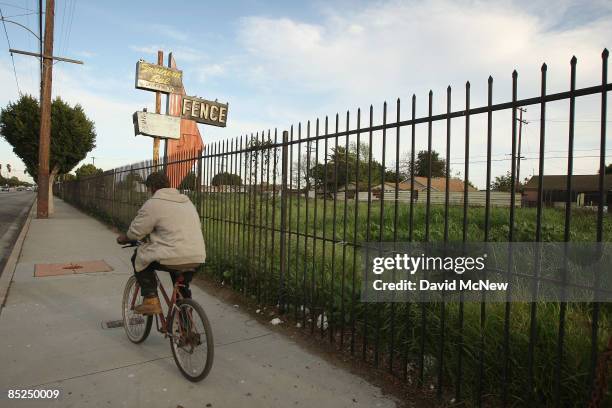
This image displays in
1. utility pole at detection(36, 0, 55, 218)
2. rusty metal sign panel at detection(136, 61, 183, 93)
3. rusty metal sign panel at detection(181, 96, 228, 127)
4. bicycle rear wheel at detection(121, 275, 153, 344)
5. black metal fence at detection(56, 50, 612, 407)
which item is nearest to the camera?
black metal fence at detection(56, 50, 612, 407)

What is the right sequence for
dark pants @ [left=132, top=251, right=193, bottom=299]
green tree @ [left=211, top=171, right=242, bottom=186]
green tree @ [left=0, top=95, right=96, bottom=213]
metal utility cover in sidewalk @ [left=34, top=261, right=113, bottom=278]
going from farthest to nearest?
green tree @ [left=0, top=95, right=96, bottom=213] < metal utility cover in sidewalk @ [left=34, top=261, right=113, bottom=278] < green tree @ [left=211, top=171, right=242, bottom=186] < dark pants @ [left=132, top=251, right=193, bottom=299]

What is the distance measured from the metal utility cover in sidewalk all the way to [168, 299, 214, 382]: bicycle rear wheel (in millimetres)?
4494

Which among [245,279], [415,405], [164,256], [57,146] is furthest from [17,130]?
[415,405]

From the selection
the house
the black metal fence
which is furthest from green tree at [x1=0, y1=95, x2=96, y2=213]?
the house

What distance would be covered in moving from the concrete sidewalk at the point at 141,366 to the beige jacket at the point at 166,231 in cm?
93

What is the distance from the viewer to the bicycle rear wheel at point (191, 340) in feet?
9.99

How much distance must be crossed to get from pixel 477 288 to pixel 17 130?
24536 millimetres

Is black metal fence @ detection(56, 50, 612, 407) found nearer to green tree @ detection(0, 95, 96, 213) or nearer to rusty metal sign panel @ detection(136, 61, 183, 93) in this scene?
rusty metal sign panel @ detection(136, 61, 183, 93)

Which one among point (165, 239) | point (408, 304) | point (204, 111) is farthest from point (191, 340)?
point (204, 111)

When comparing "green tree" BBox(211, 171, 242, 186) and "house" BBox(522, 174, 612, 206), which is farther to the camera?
"green tree" BBox(211, 171, 242, 186)

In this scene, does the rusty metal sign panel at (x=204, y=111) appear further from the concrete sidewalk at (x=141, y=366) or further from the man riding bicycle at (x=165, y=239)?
the man riding bicycle at (x=165, y=239)

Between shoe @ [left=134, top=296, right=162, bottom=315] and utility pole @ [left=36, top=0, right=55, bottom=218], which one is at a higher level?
utility pole @ [left=36, top=0, right=55, bottom=218]

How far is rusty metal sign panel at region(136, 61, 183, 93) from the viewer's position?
11.5 meters

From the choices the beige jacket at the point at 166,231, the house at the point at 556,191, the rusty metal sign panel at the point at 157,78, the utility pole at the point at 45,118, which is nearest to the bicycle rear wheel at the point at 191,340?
the beige jacket at the point at 166,231
